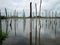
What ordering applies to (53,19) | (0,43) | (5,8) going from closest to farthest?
(0,43), (5,8), (53,19)

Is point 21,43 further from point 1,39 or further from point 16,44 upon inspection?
point 1,39

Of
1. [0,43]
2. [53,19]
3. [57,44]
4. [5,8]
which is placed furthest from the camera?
[53,19]

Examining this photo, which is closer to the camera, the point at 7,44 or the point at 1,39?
the point at 1,39

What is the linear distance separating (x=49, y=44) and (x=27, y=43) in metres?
2.36

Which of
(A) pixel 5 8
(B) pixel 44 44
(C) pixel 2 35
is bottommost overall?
(B) pixel 44 44

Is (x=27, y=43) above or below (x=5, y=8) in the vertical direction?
below

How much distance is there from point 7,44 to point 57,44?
508 centimetres

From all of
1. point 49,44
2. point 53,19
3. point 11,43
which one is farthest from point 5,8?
point 53,19

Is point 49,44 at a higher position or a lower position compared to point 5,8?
lower

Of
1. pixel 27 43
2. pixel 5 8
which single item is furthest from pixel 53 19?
pixel 27 43

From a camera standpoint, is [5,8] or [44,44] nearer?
[44,44]

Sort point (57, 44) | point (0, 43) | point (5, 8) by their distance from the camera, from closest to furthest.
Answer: point (0, 43) < point (57, 44) < point (5, 8)

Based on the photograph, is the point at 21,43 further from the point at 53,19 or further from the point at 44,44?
the point at 53,19

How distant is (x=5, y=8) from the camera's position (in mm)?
25594
